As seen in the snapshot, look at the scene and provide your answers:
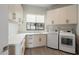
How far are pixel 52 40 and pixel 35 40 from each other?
81cm

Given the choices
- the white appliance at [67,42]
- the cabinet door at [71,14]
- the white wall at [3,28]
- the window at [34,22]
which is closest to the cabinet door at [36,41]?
the window at [34,22]

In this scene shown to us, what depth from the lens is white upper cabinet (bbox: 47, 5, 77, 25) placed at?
3692 mm

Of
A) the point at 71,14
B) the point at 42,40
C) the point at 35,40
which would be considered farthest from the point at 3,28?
the point at 42,40

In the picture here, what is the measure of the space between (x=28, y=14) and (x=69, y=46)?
Result: 8.75 ft

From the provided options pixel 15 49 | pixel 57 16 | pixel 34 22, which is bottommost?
pixel 15 49

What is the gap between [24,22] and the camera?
16.5ft

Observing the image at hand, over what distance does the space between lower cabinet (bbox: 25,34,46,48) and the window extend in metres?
0.77

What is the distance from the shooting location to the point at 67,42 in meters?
3.73

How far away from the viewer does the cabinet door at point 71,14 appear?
3.65 m

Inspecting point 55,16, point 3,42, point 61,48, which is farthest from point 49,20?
point 3,42

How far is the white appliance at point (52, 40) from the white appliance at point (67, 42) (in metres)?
0.22

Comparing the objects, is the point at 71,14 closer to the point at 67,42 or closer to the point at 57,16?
the point at 57,16

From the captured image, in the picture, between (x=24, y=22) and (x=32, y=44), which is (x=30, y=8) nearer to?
(x=24, y=22)

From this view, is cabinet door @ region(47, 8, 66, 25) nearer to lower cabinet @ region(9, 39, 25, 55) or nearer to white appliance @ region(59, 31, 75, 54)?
white appliance @ region(59, 31, 75, 54)
